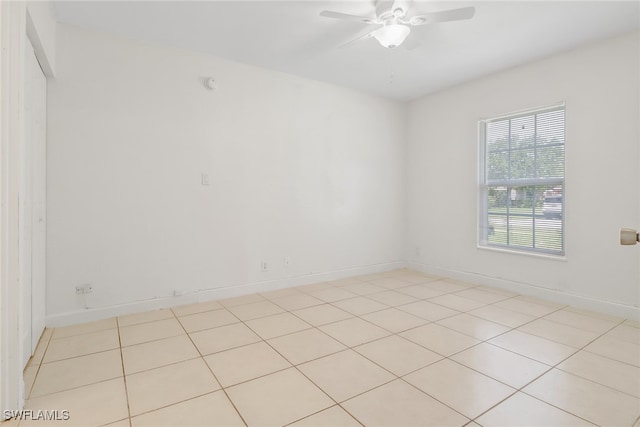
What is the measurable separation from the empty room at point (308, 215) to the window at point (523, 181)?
0.02 meters

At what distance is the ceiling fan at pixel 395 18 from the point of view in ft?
7.47

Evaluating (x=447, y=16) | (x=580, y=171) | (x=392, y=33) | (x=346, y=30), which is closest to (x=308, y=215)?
(x=346, y=30)

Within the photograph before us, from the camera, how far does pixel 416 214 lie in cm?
498

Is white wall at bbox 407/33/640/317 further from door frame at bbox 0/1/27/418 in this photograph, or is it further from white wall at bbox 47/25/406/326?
door frame at bbox 0/1/27/418

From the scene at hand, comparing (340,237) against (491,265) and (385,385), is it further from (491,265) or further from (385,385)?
(385,385)

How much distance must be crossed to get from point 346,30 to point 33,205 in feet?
9.63

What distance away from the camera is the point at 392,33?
2.58m

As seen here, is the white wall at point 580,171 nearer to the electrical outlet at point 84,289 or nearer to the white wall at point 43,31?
the electrical outlet at point 84,289

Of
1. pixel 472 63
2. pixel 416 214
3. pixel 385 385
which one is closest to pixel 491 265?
pixel 416 214

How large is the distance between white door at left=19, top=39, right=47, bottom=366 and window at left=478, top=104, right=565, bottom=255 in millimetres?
4617

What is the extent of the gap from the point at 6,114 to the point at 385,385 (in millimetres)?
2461

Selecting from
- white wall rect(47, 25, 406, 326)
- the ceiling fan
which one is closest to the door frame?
white wall rect(47, 25, 406, 326)

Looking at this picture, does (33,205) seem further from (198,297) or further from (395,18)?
(395,18)

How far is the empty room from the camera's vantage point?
173cm
